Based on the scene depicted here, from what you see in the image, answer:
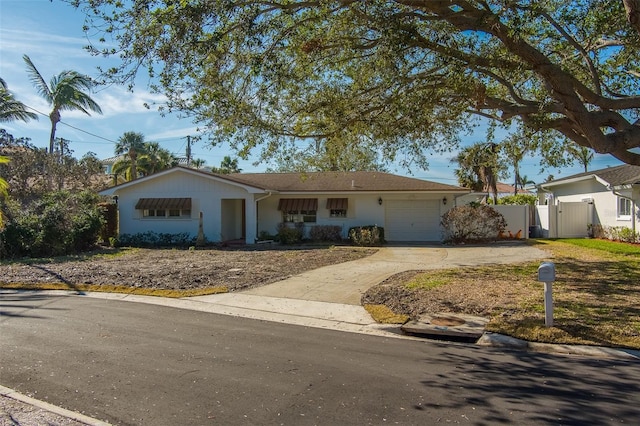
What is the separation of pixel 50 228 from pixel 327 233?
12276 millimetres

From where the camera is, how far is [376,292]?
10.3 meters

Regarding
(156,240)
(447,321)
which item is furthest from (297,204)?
(447,321)

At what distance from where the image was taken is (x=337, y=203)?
931 inches

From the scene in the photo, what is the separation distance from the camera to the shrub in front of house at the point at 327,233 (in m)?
23.4

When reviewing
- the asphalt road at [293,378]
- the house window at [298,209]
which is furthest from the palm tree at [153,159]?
the asphalt road at [293,378]

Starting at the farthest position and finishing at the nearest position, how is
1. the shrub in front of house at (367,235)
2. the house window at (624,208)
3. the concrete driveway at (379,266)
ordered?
the shrub in front of house at (367,235) < the house window at (624,208) < the concrete driveway at (379,266)

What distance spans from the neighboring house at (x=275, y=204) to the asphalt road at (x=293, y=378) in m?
15.6

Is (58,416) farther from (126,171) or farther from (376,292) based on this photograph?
(126,171)

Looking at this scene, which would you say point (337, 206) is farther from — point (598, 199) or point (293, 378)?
point (293, 378)

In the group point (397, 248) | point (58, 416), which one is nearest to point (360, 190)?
point (397, 248)

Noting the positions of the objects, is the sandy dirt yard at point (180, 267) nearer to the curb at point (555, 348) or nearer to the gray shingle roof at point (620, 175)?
the curb at point (555, 348)

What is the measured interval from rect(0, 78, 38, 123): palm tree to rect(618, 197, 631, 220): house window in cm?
3206

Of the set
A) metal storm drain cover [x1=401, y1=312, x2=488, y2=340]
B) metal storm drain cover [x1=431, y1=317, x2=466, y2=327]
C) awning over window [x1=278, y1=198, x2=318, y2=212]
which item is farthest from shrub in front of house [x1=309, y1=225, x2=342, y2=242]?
metal storm drain cover [x1=431, y1=317, x2=466, y2=327]

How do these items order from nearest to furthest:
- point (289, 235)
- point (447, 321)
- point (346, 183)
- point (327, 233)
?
point (447, 321) < point (289, 235) < point (327, 233) < point (346, 183)
